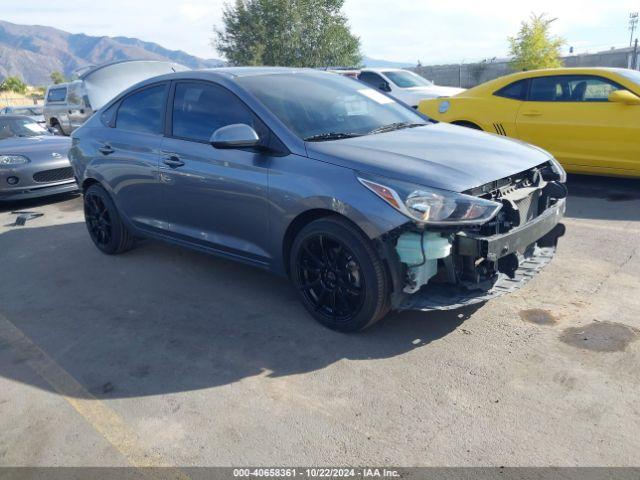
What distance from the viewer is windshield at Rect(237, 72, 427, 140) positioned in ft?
13.3

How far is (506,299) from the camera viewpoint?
4172 millimetres

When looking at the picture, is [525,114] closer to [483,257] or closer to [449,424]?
[483,257]

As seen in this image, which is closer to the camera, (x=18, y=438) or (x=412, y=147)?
(x=18, y=438)

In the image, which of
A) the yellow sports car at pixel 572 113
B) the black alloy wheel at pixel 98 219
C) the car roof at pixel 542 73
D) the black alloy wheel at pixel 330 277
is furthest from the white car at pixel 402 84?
the black alloy wheel at pixel 330 277

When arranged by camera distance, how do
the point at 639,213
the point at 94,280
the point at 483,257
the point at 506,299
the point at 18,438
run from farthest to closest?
the point at 639,213, the point at 94,280, the point at 506,299, the point at 483,257, the point at 18,438

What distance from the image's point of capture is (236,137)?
3.81 meters

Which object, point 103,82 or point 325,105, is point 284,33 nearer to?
point 103,82

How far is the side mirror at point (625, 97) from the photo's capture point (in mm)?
6629

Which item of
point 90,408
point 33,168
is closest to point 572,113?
point 90,408

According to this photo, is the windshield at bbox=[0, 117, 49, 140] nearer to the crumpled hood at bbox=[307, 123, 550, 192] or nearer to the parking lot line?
the parking lot line

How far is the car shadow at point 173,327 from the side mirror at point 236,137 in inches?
48.6

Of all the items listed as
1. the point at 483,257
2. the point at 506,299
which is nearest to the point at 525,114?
the point at 506,299

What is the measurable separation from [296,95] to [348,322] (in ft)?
5.79

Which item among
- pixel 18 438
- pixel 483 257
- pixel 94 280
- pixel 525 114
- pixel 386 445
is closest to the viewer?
pixel 386 445
